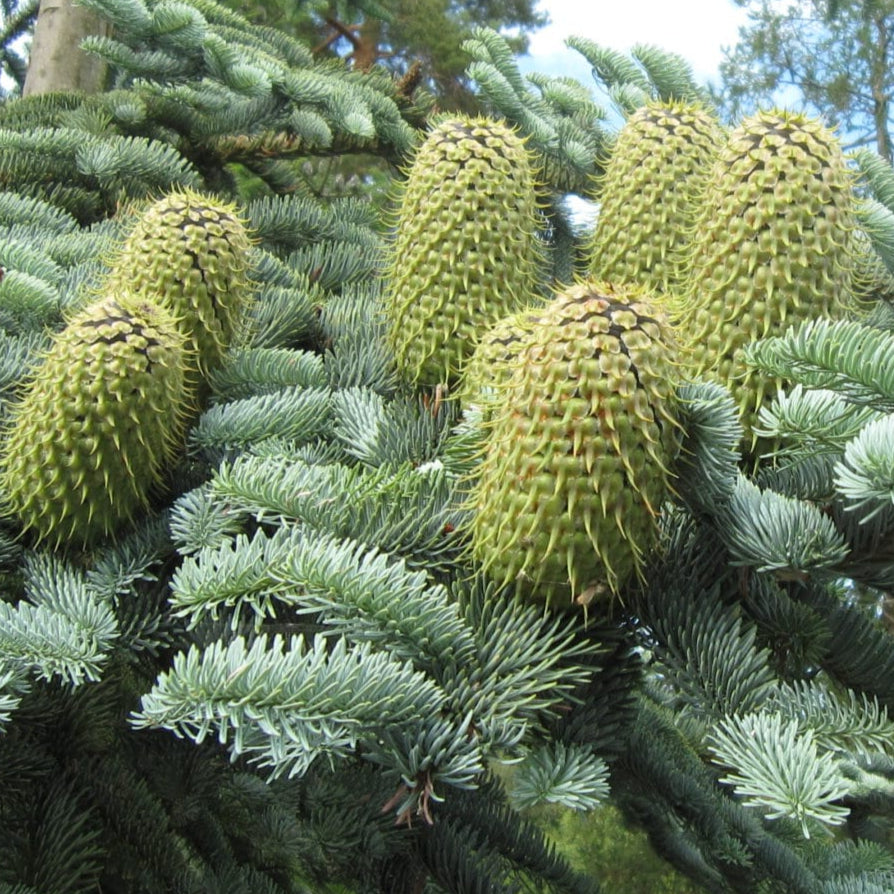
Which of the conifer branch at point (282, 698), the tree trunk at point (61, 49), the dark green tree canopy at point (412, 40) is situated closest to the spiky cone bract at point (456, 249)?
the conifer branch at point (282, 698)

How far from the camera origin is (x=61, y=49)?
12.5ft

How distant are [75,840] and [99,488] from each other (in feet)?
1.48

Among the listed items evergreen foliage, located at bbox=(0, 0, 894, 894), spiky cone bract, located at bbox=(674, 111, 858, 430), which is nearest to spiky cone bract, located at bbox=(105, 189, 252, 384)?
evergreen foliage, located at bbox=(0, 0, 894, 894)

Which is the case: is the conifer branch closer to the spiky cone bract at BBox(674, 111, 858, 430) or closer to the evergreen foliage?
the evergreen foliage

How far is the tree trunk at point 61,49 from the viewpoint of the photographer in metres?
3.78

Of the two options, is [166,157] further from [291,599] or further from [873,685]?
[873,685]

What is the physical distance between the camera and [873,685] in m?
1.07

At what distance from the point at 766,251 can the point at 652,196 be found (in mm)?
310

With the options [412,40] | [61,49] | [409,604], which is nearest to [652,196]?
[409,604]

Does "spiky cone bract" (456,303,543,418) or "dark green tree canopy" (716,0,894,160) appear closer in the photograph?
"spiky cone bract" (456,303,543,418)

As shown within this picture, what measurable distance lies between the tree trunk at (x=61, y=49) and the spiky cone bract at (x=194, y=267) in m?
2.68

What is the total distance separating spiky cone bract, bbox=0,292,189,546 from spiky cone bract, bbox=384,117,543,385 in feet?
1.02

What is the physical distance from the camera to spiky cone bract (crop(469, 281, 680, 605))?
0.93m

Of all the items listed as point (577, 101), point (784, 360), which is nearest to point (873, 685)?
point (784, 360)
